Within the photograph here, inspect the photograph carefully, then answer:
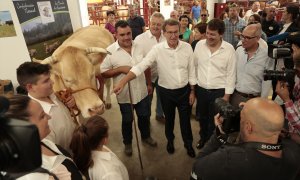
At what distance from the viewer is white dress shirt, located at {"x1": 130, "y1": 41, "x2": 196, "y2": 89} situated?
2.80 m

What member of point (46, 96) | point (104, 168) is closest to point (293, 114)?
point (104, 168)

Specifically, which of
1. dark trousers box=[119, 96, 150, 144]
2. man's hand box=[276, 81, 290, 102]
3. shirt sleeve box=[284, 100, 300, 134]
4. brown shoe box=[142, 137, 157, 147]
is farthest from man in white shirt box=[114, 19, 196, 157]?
shirt sleeve box=[284, 100, 300, 134]

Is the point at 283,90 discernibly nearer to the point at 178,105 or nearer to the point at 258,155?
the point at 258,155

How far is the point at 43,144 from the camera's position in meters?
1.45

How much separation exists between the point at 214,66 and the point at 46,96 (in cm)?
177

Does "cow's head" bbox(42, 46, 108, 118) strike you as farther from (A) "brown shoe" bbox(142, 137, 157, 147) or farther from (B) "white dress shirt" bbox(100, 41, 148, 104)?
(A) "brown shoe" bbox(142, 137, 157, 147)

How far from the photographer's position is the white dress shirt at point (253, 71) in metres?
2.67

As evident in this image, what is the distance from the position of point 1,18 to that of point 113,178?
229 centimetres

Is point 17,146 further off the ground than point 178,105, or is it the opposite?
point 17,146

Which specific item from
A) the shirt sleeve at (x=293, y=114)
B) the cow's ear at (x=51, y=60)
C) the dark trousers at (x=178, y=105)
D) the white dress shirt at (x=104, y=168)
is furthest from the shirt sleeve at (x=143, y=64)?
the shirt sleeve at (x=293, y=114)

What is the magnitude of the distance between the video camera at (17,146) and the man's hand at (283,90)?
1.93 meters

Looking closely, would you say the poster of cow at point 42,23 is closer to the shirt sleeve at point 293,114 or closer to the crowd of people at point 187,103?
the crowd of people at point 187,103

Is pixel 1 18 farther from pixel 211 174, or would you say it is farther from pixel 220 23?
pixel 211 174

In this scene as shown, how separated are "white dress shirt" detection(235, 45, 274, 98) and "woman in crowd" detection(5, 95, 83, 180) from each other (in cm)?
204
